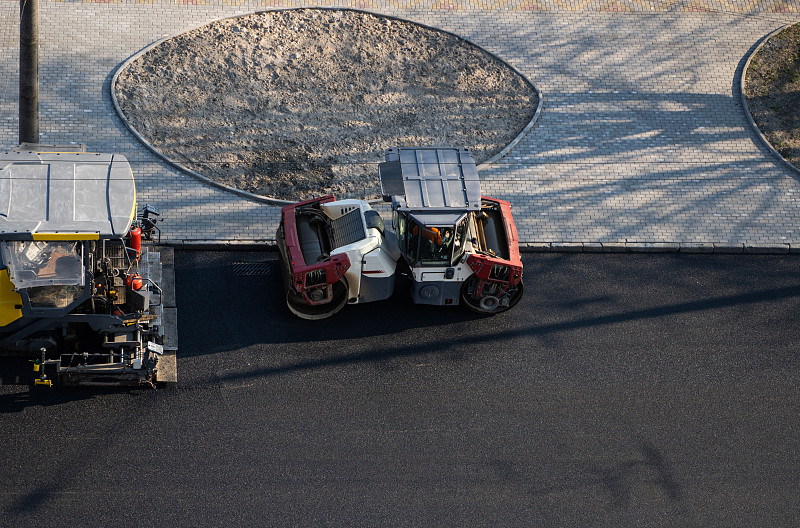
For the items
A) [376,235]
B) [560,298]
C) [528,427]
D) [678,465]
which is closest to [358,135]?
[376,235]

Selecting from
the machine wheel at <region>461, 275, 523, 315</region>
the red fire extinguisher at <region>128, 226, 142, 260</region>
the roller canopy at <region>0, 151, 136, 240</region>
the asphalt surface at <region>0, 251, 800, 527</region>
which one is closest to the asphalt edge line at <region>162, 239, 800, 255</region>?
the asphalt surface at <region>0, 251, 800, 527</region>

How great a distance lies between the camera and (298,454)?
45.1ft

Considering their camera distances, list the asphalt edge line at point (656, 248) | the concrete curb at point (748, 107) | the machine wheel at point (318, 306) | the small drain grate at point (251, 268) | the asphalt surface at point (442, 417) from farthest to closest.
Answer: the concrete curb at point (748, 107) → the asphalt edge line at point (656, 248) → the small drain grate at point (251, 268) → the machine wheel at point (318, 306) → the asphalt surface at point (442, 417)

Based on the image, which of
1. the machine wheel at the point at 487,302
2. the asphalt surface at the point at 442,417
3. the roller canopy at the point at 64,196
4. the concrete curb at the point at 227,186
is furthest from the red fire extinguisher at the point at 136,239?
the machine wheel at the point at 487,302

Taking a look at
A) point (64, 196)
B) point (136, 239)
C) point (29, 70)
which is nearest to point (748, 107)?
point (136, 239)

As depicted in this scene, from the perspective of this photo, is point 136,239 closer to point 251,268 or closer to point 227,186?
point 251,268

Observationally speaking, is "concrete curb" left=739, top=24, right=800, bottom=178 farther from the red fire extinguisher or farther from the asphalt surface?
the red fire extinguisher

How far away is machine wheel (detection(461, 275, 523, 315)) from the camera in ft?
52.7

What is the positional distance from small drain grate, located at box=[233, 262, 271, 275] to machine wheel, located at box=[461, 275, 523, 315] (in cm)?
366

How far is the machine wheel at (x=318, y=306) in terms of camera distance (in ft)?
51.8

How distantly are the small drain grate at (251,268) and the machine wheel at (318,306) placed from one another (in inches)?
43.8

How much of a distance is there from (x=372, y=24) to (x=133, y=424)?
1224 cm

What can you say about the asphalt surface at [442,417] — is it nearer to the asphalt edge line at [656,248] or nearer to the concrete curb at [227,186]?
the asphalt edge line at [656,248]

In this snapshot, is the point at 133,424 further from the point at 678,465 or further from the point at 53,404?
the point at 678,465
